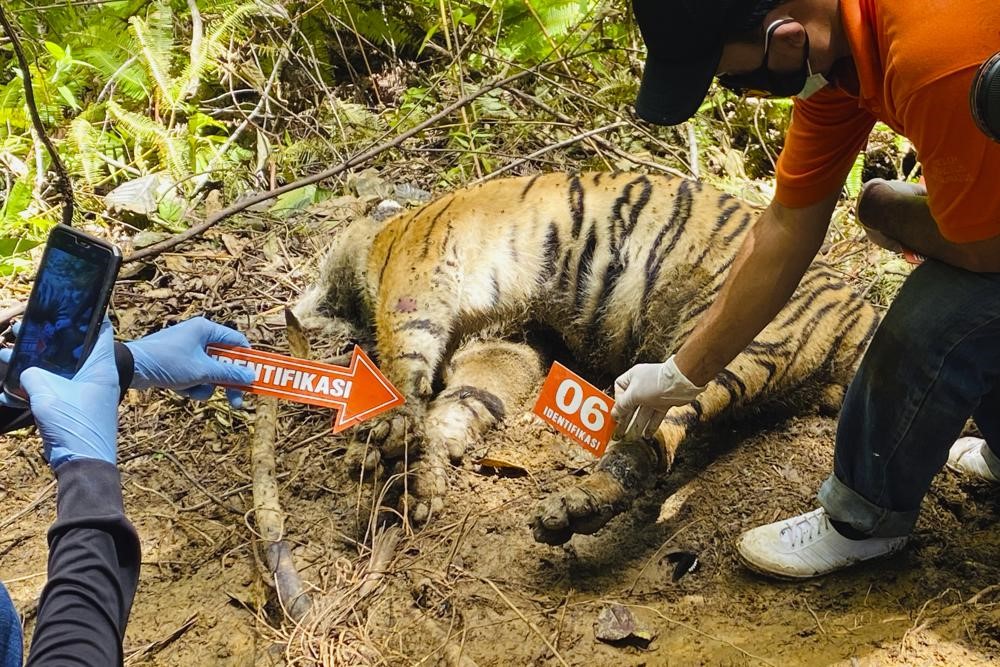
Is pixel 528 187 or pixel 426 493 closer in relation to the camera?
pixel 426 493

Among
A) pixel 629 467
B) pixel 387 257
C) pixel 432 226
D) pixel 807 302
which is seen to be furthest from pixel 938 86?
pixel 387 257

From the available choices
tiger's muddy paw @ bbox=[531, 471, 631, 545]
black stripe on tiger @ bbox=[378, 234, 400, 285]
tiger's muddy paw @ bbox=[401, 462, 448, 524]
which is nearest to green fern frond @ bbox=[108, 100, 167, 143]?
black stripe on tiger @ bbox=[378, 234, 400, 285]

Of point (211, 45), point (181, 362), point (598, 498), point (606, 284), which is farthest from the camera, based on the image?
point (211, 45)

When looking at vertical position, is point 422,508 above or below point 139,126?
below

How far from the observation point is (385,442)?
315 centimetres

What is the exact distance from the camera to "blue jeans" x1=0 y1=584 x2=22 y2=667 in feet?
5.81

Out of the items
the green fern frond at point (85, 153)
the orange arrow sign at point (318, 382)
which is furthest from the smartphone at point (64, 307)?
the green fern frond at point (85, 153)

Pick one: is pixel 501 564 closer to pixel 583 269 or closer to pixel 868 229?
pixel 583 269

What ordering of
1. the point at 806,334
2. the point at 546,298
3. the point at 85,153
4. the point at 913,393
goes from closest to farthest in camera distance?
the point at 913,393, the point at 806,334, the point at 546,298, the point at 85,153

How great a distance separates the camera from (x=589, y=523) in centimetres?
284

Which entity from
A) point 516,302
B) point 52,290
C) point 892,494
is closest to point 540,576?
point 892,494

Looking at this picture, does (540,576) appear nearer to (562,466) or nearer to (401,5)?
(562,466)

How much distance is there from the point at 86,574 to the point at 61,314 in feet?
2.31

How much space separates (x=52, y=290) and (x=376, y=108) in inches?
170
